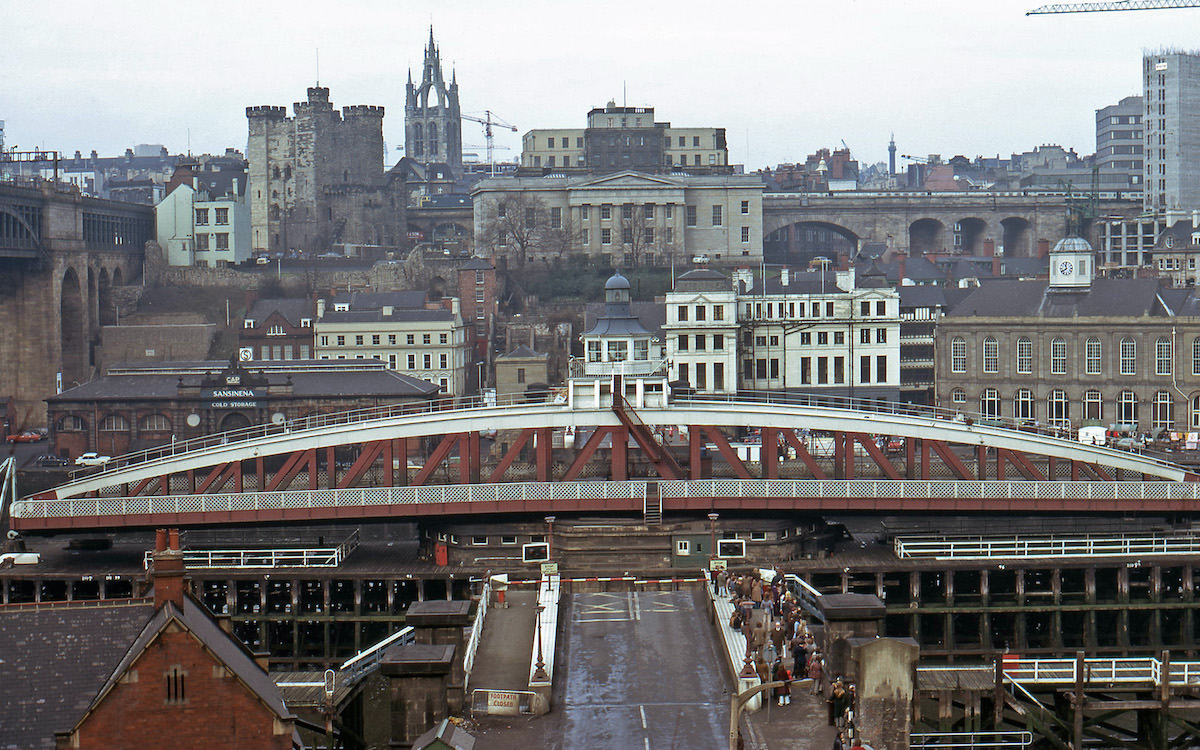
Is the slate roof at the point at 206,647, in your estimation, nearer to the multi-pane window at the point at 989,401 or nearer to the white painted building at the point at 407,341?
the multi-pane window at the point at 989,401

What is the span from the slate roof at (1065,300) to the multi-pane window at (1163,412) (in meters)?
4.95

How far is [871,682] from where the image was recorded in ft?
121

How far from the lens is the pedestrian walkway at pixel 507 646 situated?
43.7 metres

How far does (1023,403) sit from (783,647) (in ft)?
224

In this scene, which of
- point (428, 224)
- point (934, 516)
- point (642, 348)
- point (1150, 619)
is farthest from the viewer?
point (428, 224)

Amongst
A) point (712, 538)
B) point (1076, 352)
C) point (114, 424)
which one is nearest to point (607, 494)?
point (712, 538)

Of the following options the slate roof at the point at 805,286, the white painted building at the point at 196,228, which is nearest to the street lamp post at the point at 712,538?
the slate roof at the point at 805,286

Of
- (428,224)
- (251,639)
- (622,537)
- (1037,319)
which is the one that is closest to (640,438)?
(622,537)

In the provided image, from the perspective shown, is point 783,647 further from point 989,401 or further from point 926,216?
point 926,216

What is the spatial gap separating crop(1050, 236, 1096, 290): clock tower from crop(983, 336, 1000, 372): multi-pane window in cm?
548

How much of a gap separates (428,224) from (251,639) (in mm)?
121984

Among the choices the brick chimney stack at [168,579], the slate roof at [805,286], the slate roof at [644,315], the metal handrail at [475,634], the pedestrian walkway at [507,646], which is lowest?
the pedestrian walkway at [507,646]

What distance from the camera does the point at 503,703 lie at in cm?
4103

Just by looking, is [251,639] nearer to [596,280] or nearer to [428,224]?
[596,280]
